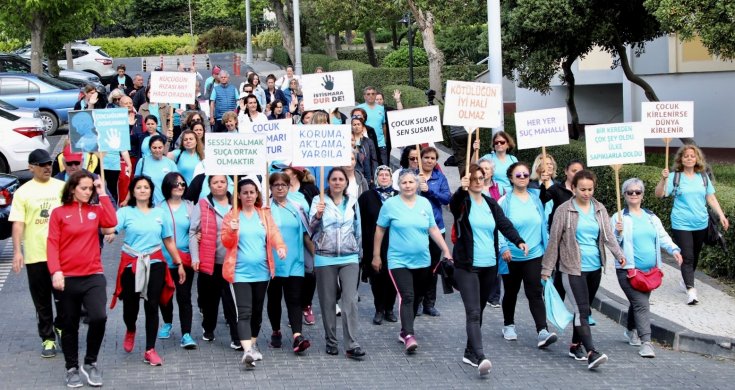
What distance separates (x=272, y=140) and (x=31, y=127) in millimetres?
10491

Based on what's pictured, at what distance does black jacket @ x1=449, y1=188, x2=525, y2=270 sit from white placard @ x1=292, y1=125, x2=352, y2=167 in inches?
45.4

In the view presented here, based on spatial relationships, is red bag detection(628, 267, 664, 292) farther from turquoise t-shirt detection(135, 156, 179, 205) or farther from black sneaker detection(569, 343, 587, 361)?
turquoise t-shirt detection(135, 156, 179, 205)

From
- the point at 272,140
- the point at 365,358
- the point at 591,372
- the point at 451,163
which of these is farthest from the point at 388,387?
the point at 451,163

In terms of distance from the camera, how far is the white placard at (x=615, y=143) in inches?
420

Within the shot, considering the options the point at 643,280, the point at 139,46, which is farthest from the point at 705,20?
the point at 139,46

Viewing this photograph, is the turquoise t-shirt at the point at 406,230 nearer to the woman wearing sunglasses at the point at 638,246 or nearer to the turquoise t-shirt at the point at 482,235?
the turquoise t-shirt at the point at 482,235

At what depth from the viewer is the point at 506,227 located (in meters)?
9.42

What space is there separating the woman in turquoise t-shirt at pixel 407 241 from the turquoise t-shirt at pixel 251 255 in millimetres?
1059

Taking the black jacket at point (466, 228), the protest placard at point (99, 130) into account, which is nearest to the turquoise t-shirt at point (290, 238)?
the black jacket at point (466, 228)

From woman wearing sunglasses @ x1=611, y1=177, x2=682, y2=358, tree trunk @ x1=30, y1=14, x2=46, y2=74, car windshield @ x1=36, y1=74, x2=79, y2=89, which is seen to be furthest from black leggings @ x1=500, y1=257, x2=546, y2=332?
tree trunk @ x1=30, y1=14, x2=46, y2=74

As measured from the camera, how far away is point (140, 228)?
9.06m

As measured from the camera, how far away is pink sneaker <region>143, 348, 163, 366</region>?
357 inches

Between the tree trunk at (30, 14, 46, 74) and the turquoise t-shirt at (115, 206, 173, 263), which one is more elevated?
the tree trunk at (30, 14, 46, 74)

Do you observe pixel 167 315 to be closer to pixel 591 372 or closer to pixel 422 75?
pixel 591 372
